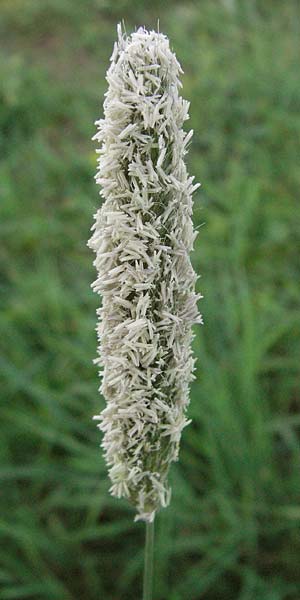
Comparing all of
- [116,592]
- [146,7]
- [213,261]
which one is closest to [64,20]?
[146,7]

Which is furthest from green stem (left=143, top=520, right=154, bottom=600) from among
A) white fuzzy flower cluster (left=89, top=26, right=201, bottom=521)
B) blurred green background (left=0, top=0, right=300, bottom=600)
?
blurred green background (left=0, top=0, right=300, bottom=600)

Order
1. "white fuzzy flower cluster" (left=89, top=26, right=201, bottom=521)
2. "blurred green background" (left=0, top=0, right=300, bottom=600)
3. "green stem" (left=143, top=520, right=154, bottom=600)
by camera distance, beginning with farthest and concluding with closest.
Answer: "blurred green background" (left=0, top=0, right=300, bottom=600) < "green stem" (left=143, top=520, right=154, bottom=600) < "white fuzzy flower cluster" (left=89, top=26, right=201, bottom=521)

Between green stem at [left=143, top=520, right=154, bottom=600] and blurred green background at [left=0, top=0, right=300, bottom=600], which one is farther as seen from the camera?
blurred green background at [left=0, top=0, right=300, bottom=600]

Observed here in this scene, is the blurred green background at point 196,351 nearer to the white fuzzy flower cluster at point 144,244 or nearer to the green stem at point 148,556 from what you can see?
the green stem at point 148,556

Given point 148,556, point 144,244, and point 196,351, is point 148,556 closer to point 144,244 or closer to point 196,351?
point 144,244

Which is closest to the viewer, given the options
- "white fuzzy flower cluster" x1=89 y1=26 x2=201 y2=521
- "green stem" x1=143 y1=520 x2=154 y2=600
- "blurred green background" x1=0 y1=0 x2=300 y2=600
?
"white fuzzy flower cluster" x1=89 y1=26 x2=201 y2=521

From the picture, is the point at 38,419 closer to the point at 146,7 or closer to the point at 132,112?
the point at 132,112

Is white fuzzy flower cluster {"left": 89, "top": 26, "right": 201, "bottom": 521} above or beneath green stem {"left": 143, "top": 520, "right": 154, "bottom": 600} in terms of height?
above

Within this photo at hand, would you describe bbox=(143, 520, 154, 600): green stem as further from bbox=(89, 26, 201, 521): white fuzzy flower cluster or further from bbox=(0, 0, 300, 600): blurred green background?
bbox=(0, 0, 300, 600): blurred green background
